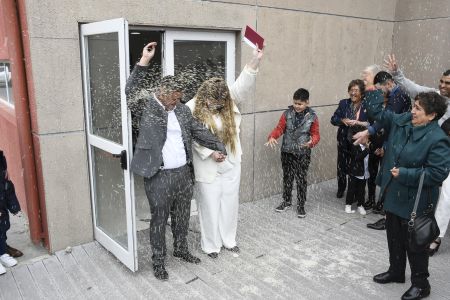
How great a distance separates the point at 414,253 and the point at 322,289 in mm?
923

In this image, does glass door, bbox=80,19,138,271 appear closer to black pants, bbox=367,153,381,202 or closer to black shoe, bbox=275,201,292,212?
black shoe, bbox=275,201,292,212

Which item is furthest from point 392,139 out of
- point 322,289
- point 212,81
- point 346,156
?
point 346,156

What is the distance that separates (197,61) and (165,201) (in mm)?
2371

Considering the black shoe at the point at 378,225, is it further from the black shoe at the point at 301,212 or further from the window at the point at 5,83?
the window at the point at 5,83

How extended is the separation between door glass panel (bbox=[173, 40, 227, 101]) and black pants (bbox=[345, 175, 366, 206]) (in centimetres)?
248

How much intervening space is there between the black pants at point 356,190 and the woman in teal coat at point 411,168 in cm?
189

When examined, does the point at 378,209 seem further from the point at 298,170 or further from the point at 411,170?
the point at 411,170

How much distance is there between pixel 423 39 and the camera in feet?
25.2

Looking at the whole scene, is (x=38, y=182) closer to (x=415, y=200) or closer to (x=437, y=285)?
(x=415, y=200)

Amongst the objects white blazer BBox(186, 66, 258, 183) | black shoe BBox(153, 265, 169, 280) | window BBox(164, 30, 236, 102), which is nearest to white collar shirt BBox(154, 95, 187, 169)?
white blazer BBox(186, 66, 258, 183)

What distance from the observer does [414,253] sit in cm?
346

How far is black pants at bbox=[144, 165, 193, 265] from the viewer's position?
12.3 ft

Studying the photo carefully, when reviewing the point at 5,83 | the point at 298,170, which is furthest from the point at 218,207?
the point at 5,83

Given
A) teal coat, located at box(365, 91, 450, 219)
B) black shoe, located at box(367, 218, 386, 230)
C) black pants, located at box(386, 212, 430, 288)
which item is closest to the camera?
teal coat, located at box(365, 91, 450, 219)
